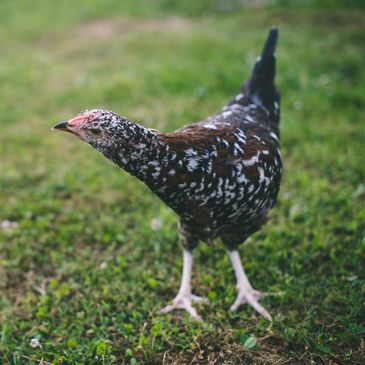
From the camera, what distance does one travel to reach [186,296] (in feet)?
9.86

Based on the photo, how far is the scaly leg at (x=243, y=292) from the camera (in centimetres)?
289

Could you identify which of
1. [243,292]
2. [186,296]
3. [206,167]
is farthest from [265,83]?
[186,296]

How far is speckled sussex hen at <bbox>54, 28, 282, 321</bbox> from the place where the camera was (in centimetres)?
212

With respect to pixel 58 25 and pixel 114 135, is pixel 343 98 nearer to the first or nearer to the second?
pixel 114 135

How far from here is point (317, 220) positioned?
12.1 feet

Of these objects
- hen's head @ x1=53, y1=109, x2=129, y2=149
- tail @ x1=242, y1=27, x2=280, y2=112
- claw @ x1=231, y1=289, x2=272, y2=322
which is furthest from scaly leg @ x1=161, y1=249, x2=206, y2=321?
tail @ x1=242, y1=27, x2=280, y2=112

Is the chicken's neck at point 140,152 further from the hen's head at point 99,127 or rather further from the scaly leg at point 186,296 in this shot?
the scaly leg at point 186,296

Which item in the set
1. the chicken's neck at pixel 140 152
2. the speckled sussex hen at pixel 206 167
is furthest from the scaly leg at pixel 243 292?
the chicken's neck at pixel 140 152

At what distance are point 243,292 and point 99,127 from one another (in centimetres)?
165

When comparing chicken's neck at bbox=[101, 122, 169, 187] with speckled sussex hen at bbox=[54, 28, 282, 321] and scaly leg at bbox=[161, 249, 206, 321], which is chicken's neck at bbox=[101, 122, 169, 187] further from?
scaly leg at bbox=[161, 249, 206, 321]

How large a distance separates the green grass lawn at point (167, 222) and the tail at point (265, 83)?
1.06 metres

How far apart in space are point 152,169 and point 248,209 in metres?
0.75

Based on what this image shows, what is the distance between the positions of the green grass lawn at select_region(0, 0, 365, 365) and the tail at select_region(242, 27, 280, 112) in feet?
3.48

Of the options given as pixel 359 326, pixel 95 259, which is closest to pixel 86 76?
pixel 95 259
